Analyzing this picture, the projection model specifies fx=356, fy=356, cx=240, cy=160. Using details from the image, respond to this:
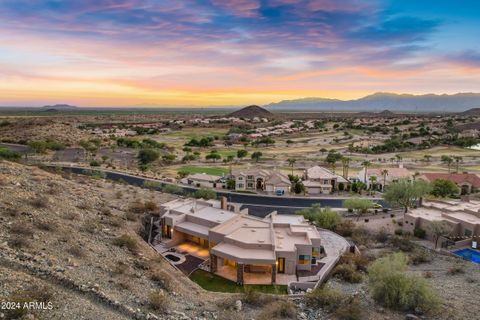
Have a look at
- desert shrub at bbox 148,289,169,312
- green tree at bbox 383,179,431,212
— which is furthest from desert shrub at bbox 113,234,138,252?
green tree at bbox 383,179,431,212

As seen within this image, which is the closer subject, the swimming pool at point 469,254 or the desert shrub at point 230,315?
the desert shrub at point 230,315

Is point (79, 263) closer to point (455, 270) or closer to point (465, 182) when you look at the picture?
point (455, 270)

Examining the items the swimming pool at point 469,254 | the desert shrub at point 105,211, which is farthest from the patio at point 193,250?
the swimming pool at point 469,254

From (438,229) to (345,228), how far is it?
9.11m

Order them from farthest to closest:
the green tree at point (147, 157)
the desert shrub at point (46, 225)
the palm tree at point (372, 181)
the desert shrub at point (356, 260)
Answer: the green tree at point (147, 157) < the palm tree at point (372, 181) < the desert shrub at point (356, 260) < the desert shrub at point (46, 225)

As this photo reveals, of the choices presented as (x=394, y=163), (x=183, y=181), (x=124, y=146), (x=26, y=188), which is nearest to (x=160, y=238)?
(x=26, y=188)

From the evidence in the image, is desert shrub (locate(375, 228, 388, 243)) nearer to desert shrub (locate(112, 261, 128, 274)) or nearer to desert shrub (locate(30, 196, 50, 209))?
desert shrub (locate(112, 261, 128, 274))

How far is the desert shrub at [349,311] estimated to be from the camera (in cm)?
1994

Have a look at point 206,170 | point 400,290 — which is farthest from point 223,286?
point 206,170

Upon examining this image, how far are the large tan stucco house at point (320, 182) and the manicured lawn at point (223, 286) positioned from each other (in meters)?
34.8

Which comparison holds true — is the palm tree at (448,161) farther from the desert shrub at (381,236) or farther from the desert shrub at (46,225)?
the desert shrub at (46,225)

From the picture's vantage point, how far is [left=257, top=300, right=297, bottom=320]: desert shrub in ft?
64.2

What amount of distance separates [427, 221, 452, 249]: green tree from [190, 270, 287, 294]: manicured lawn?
60.1 feet

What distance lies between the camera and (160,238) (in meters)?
36.5
